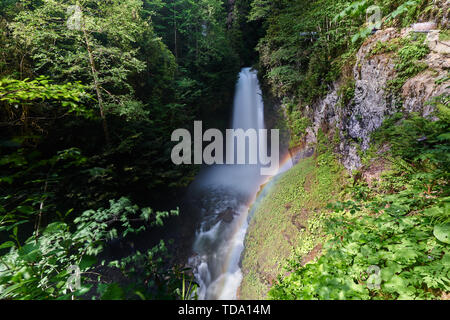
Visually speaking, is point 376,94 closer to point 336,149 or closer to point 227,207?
point 336,149

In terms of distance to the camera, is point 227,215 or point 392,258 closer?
point 392,258

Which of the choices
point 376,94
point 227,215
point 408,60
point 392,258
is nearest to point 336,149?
point 376,94

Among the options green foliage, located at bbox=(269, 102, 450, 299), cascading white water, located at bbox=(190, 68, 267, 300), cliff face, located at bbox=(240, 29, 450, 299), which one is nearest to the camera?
green foliage, located at bbox=(269, 102, 450, 299)

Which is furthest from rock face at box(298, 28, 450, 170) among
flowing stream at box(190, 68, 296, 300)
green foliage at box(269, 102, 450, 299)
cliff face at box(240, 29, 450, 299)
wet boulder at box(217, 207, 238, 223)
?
wet boulder at box(217, 207, 238, 223)

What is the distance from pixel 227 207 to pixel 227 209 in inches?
7.7

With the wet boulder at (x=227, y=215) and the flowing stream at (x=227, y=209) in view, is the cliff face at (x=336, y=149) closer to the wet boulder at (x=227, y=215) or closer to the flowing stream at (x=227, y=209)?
the flowing stream at (x=227, y=209)

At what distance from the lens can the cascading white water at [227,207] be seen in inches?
267

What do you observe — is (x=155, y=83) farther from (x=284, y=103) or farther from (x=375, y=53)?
(x=375, y=53)

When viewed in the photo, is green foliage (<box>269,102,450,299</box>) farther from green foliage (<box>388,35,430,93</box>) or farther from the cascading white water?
the cascading white water

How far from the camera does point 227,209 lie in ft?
31.4

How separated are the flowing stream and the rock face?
18.2ft

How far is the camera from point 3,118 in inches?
140

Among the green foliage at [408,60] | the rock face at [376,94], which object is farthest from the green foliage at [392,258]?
the green foliage at [408,60]

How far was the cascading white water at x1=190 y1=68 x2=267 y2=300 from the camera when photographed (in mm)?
6789
